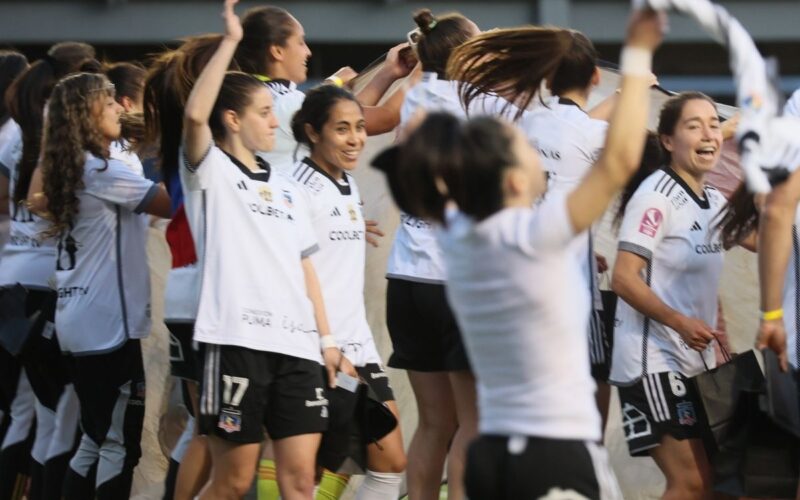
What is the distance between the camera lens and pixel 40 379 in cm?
658

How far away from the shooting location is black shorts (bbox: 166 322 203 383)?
17.3 ft

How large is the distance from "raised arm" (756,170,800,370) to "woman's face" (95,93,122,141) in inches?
118

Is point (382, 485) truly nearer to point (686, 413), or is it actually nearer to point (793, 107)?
point (686, 413)

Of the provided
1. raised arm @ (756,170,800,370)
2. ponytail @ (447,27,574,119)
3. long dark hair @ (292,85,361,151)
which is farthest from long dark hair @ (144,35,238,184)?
raised arm @ (756,170,800,370)

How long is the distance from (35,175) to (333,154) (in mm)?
1477

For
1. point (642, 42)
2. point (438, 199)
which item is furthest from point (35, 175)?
point (642, 42)

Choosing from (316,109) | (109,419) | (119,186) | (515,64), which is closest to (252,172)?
(316,109)

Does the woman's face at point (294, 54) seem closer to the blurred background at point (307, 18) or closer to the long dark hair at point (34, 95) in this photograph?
the long dark hair at point (34, 95)

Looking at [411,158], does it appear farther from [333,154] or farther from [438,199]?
[333,154]

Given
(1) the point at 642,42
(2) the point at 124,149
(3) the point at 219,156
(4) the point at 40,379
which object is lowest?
(4) the point at 40,379

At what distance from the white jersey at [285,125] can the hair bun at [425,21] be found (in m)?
0.57

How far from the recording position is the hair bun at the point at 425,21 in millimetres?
5891

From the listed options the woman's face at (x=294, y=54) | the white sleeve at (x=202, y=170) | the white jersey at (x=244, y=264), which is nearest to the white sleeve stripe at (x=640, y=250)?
the white jersey at (x=244, y=264)

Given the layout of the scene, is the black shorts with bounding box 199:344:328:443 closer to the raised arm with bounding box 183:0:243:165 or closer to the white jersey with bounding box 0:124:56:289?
the raised arm with bounding box 183:0:243:165
